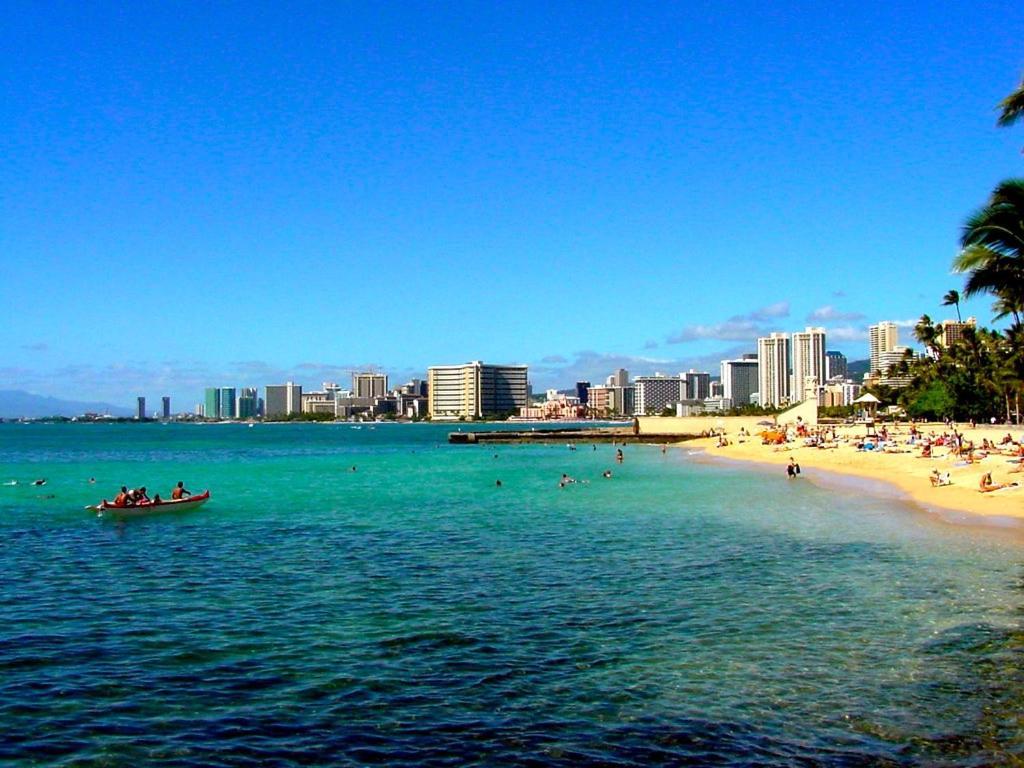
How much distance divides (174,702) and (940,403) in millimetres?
94413

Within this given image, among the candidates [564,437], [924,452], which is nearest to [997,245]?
[924,452]

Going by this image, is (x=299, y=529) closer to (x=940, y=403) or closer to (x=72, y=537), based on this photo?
(x=72, y=537)

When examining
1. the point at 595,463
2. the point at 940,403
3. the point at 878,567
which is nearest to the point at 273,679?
the point at 878,567

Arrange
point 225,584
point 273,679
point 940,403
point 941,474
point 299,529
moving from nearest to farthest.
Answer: point 273,679, point 225,584, point 299,529, point 941,474, point 940,403

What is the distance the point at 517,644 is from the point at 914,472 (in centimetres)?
4285

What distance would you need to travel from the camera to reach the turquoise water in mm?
10781

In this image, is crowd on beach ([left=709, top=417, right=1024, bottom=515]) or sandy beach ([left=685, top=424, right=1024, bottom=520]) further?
crowd on beach ([left=709, top=417, right=1024, bottom=515])

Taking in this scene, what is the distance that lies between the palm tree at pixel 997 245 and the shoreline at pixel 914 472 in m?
11.6

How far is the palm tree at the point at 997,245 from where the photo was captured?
18.3 m

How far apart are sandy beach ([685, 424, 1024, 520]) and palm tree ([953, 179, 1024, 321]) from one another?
573 inches

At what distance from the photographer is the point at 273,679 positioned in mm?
13297

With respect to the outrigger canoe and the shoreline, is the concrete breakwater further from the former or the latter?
the outrigger canoe

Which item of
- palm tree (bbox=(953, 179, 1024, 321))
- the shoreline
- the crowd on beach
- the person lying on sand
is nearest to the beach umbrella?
the crowd on beach

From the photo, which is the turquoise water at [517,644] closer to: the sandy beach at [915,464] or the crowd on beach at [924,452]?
the sandy beach at [915,464]
